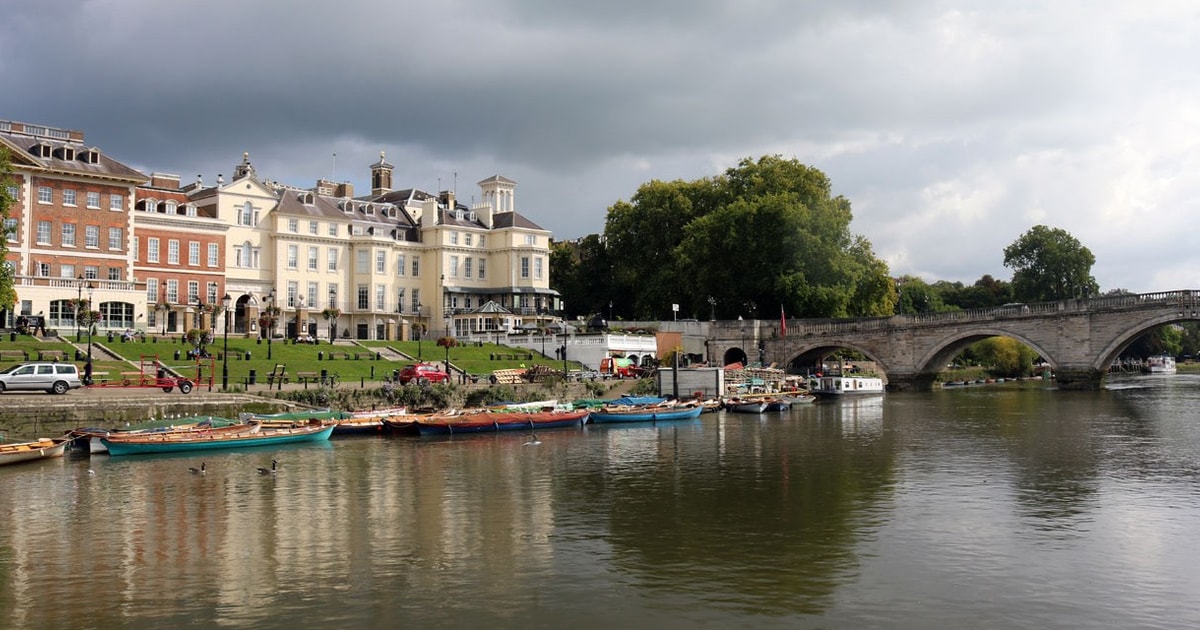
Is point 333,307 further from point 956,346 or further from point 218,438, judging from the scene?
point 956,346

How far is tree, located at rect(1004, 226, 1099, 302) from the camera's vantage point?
104 meters

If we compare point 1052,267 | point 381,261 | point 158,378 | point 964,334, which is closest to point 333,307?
point 381,261

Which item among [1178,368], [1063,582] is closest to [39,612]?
[1063,582]

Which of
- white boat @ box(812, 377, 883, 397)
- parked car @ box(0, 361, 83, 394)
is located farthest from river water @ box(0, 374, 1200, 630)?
white boat @ box(812, 377, 883, 397)

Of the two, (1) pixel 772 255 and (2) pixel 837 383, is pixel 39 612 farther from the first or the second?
(1) pixel 772 255

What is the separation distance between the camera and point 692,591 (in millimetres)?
15586

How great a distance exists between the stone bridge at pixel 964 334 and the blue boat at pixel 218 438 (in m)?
47.6

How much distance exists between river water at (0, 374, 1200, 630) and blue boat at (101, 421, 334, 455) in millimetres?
603

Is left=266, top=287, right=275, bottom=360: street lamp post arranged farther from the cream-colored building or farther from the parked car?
the parked car

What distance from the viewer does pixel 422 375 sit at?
4775 centimetres

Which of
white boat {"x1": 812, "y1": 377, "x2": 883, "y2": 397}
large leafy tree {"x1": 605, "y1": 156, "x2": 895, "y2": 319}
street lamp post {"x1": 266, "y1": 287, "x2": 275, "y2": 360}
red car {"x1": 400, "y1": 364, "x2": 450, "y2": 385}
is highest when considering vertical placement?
large leafy tree {"x1": 605, "y1": 156, "x2": 895, "y2": 319}

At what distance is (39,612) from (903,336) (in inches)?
2608

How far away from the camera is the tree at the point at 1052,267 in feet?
342

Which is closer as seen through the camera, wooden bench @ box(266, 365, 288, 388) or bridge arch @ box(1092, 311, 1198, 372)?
wooden bench @ box(266, 365, 288, 388)
